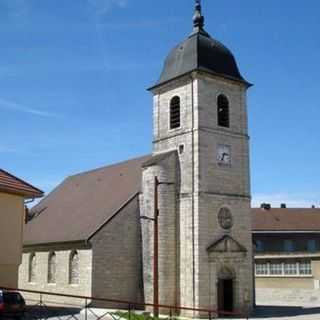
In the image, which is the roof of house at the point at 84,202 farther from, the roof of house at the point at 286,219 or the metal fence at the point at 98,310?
the roof of house at the point at 286,219

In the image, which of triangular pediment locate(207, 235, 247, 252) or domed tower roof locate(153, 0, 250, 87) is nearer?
triangular pediment locate(207, 235, 247, 252)

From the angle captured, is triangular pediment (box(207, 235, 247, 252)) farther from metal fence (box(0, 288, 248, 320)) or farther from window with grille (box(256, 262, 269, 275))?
window with grille (box(256, 262, 269, 275))

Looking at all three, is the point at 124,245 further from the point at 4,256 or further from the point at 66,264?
the point at 4,256

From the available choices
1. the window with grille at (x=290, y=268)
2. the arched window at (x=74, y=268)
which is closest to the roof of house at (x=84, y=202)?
the arched window at (x=74, y=268)

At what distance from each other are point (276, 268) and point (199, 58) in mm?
23253

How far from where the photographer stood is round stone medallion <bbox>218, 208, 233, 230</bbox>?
30.2 meters

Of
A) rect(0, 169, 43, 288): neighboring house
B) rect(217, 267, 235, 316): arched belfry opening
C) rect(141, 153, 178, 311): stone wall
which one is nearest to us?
rect(0, 169, 43, 288): neighboring house

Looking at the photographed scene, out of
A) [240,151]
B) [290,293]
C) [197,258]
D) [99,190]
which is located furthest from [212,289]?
[290,293]

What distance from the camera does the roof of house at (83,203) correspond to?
105 feet

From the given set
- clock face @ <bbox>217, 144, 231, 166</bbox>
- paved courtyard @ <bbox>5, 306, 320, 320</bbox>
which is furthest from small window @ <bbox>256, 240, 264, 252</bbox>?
clock face @ <bbox>217, 144, 231, 166</bbox>

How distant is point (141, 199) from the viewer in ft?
103

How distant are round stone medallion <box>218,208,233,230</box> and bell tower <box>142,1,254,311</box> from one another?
0.05 m

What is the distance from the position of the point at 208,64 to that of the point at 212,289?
12.0 m

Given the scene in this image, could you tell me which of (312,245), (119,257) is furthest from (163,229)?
(312,245)
